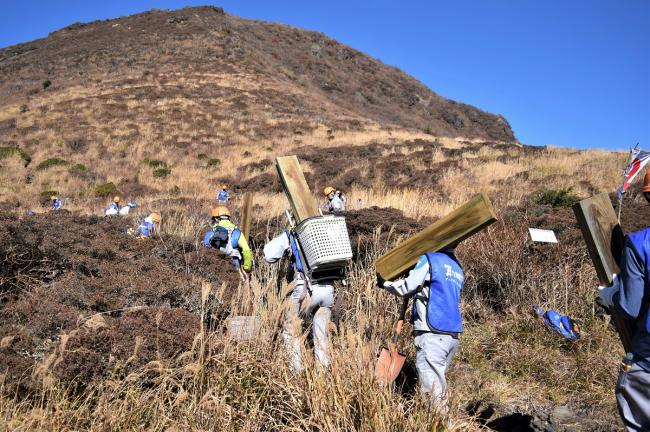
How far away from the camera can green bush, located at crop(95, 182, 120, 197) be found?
809 inches

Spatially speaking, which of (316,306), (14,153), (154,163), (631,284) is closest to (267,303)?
(316,306)

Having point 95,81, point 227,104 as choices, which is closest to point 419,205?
point 227,104

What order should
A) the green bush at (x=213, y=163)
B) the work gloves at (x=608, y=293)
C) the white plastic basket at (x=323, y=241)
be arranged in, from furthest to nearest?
1. the green bush at (x=213, y=163)
2. the white plastic basket at (x=323, y=241)
3. the work gloves at (x=608, y=293)

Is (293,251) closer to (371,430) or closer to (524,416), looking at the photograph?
(371,430)

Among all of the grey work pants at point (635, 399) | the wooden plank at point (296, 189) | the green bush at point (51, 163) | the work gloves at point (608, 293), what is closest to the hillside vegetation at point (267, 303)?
the green bush at point (51, 163)

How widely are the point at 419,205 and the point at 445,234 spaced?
8311 millimetres

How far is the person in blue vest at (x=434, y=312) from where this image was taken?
3594mm

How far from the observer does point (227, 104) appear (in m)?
37.9

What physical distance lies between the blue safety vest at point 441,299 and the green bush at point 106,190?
19.1 metres

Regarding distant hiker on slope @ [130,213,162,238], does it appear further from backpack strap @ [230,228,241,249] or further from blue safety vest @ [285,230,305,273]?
blue safety vest @ [285,230,305,273]

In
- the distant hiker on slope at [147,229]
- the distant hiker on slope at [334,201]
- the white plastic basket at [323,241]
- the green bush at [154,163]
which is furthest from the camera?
the green bush at [154,163]

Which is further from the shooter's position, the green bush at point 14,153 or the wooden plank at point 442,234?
the green bush at point 14,153

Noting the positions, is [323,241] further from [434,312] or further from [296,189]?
[434,312]

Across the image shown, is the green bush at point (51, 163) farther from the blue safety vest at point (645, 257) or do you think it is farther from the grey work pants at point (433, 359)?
the blue safety vest at point (645, 257)
